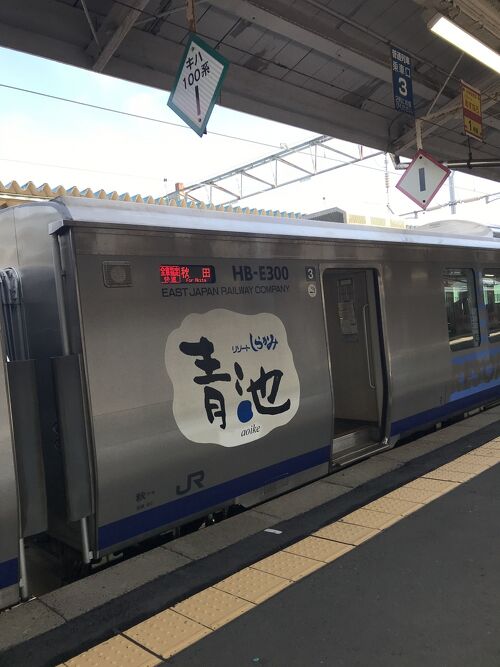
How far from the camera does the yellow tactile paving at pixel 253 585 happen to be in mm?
2819

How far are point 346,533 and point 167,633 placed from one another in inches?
56.2

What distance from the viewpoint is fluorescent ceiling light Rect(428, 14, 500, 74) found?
5.37m

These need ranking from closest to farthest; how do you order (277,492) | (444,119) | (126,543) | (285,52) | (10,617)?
(10,617), (126,543), (277,492), (285,52), (444,119)

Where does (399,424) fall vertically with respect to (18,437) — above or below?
below

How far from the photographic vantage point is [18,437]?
116 inches

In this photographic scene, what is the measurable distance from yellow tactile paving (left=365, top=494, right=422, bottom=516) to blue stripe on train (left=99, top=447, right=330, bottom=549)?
2.27ft

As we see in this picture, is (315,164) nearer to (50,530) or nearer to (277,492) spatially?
(277,492)

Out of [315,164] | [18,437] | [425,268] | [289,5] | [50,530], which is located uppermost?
[315,164]

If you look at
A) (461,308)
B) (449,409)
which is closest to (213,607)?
(449,409)

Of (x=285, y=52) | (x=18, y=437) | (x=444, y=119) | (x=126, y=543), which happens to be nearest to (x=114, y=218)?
(x=18, y=437)

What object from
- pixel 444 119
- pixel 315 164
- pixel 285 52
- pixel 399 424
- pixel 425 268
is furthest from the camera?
pixel 315 164

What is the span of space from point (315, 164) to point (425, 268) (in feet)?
33.9

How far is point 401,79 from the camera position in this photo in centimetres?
656

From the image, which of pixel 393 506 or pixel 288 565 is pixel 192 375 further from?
pixel 393 506
